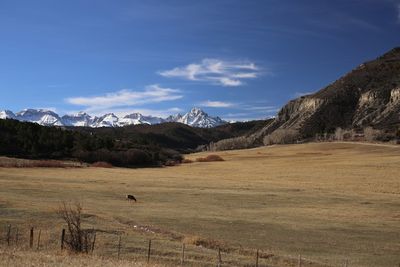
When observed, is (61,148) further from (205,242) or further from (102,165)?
(205,242)

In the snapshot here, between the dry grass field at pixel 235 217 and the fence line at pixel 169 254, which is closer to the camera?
the fence line at pixel 169 254

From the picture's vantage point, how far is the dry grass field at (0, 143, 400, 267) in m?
30.7

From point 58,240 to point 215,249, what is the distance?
9.07 meters

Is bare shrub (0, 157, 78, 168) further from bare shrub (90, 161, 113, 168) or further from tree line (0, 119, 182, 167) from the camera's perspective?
tree line (0, 119, 182, 167)

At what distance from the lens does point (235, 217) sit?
45.7m

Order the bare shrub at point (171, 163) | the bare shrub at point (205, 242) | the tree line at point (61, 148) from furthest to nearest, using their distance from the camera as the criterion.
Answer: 1. the bare shrub at point (171, 163)
2. the tree line at point (61, 148)
3. the bare shrub at point (205, 242)

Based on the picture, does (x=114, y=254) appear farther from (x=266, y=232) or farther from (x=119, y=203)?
(x=119, y=203)

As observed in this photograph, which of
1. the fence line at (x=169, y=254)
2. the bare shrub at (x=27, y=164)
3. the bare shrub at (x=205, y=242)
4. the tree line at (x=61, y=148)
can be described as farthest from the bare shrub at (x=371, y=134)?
the fence line at (x=169, y=254)

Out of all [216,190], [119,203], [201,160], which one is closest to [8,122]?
[201,160]

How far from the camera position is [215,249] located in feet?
104

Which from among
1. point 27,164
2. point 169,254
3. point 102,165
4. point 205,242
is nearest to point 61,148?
point 102,165

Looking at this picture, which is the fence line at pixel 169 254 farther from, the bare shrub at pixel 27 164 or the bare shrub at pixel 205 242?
the bare shrub at pixel 27 164

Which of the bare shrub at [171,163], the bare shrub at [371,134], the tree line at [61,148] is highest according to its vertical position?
the bare shrub at [371,134]

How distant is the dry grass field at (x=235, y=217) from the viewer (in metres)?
30.7
